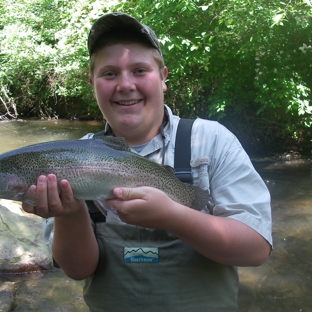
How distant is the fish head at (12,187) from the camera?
5.50 ft

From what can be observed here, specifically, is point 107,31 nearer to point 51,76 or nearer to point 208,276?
point 208,276

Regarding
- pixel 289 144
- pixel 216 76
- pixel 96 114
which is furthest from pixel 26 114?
pixel 289 144

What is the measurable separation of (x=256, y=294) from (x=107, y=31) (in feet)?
11.8

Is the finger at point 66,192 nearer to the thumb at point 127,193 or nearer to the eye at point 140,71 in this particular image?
the thumb at point 127,193

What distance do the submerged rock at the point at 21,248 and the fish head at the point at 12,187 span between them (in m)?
3.10

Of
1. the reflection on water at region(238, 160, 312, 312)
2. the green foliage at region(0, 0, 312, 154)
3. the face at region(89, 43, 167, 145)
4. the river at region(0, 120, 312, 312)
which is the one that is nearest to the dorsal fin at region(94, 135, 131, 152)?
the face at region(89, 43, 167, 145)

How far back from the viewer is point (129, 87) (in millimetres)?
1822

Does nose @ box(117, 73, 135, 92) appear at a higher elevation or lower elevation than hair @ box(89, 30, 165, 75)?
lower

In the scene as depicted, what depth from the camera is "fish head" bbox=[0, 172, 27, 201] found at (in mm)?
1677

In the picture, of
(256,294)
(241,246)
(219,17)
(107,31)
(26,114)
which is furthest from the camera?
(26,114)

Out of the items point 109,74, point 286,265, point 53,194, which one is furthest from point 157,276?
point 286,265

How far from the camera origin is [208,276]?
1.67 m

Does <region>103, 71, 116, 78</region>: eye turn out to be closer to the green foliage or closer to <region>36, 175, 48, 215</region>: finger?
<region>36, 175, 48, 215</region>: finger

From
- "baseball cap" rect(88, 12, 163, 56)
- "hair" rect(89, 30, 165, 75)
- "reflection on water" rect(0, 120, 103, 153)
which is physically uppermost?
"baseball cap" rect(88, 12, 163, 56)
